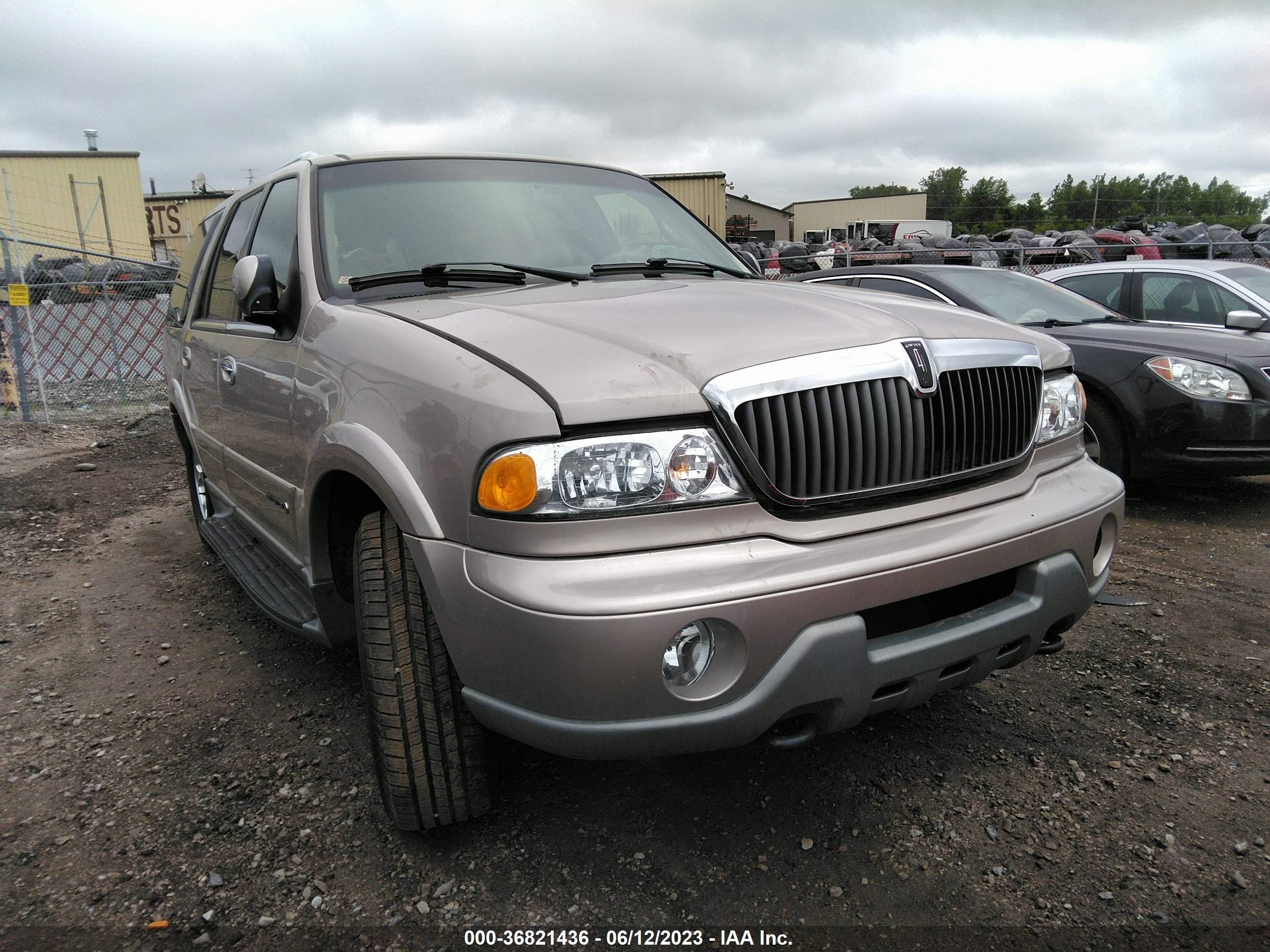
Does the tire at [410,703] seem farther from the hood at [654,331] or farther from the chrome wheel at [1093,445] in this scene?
the chrome wheel at [1093,445]

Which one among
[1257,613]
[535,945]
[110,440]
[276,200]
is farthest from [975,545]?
[110,440]

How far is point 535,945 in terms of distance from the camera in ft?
6.29

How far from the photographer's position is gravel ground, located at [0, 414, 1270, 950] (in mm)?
1978

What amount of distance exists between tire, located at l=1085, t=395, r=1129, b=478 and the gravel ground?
179 cm

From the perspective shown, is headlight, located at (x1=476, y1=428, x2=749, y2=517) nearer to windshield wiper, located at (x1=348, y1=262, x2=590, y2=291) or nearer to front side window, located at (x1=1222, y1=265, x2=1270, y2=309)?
windshield wiper, located at (x1=348, y1=262, x2=590, y2=291)

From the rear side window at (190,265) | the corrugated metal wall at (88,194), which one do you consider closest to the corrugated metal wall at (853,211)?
the corrugated metal wall at (88,194)

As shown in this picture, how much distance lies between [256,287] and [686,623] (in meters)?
1.76

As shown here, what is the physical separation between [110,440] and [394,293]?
7.99 meters

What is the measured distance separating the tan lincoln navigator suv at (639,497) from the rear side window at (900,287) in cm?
332

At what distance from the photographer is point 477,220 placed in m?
2.90

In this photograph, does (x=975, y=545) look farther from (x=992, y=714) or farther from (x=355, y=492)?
(x=355, y=492)

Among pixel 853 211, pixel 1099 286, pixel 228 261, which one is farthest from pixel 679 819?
pixel 853 211

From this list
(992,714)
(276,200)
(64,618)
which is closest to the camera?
(992,714)

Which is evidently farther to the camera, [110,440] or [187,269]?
[110,440]
